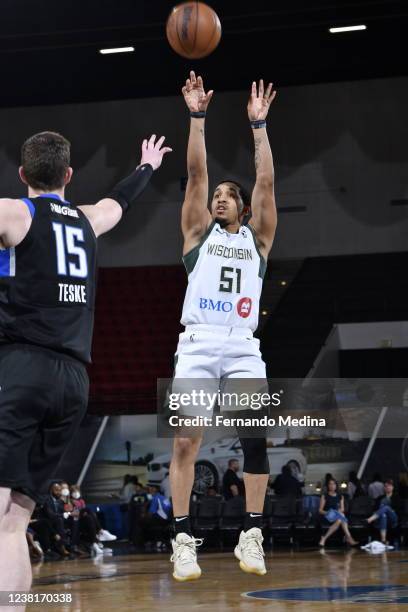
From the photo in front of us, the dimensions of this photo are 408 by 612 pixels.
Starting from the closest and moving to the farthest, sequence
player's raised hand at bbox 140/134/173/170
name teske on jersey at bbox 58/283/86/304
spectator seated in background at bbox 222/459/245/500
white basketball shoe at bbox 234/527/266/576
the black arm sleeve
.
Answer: name teske on jersey at bbox 58/283/86/304, the black arm sleeve, player's raised hand at bbox 140/134/173/170, white basketball shoe at bbox 234/527/266/576, spectator seated in background at bbox 222/459/245/500

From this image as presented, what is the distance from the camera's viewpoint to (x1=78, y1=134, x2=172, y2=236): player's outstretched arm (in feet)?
14.6

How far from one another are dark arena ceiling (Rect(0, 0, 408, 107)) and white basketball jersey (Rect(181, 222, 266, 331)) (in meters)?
11.1

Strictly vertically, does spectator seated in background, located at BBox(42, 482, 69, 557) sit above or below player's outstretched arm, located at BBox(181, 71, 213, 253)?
below

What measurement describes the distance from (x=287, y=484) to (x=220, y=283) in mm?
12438

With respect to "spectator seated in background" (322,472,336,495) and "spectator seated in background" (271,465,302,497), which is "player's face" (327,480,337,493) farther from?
"spectator seated in background" (271,465,302,497)

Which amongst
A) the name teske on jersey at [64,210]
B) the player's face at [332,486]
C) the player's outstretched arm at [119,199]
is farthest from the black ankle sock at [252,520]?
the player's face at [332,486]

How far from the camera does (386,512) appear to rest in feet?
56.0

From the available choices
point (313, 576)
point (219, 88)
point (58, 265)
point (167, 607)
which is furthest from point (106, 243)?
point (58, 265)

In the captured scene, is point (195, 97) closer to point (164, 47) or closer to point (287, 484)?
point (164, 47)

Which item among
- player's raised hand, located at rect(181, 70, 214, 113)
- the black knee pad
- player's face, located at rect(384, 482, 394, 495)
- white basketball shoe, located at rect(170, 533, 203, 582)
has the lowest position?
player's face, located at rect(384, 482, 394, 495)

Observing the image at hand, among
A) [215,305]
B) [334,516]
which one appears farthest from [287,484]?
[215,305]

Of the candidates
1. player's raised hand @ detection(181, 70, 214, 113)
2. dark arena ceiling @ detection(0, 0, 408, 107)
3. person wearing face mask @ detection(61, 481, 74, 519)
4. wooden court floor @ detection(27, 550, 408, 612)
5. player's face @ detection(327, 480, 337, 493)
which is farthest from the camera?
player's face @ detection(327, 480, 337, 493)

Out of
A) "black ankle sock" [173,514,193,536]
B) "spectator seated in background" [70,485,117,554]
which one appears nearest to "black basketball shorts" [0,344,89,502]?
"black ankle sock" [173,514,193,536]

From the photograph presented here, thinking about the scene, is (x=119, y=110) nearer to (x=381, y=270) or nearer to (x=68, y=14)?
(x=68, y=14)
